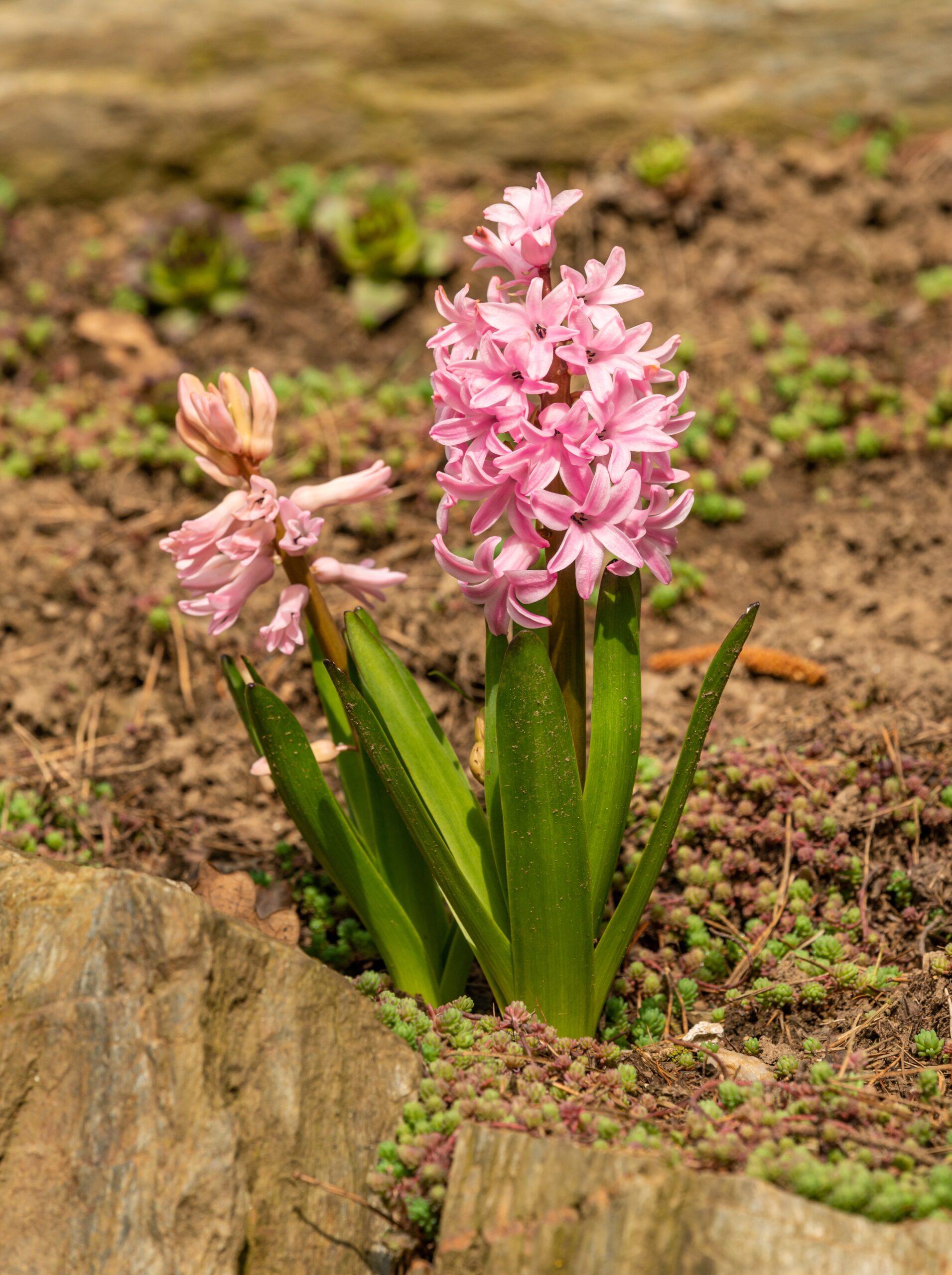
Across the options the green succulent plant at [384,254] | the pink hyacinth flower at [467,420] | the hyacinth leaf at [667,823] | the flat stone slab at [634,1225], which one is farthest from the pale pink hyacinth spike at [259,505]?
the green succulent plant at [384,254]

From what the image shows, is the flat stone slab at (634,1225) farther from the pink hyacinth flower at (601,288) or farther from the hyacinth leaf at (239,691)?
the pink hyacinth flower at (601,288)

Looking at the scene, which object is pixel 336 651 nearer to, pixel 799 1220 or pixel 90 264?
pixel 799 1220

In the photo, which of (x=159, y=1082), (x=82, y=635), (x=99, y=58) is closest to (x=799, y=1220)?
(x=159, y=1082)

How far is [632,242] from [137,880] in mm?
4001

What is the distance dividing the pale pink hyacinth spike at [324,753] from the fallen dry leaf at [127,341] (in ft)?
9.07

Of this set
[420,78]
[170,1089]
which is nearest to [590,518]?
[170,1089]

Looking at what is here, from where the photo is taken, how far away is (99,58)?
5.14 m

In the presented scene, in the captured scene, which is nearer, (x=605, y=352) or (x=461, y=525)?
(x=605, y=352)

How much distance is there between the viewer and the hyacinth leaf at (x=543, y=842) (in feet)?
6.28

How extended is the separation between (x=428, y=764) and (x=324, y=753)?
24 cm

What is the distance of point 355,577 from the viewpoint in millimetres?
2223

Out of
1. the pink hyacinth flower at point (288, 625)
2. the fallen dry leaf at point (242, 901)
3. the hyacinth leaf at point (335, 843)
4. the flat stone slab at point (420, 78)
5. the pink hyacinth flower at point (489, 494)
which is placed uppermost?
the flat stone slab at point (420, 78)

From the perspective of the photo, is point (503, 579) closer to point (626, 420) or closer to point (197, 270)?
point (626, 420)

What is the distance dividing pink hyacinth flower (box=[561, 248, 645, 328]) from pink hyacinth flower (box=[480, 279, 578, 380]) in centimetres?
4
